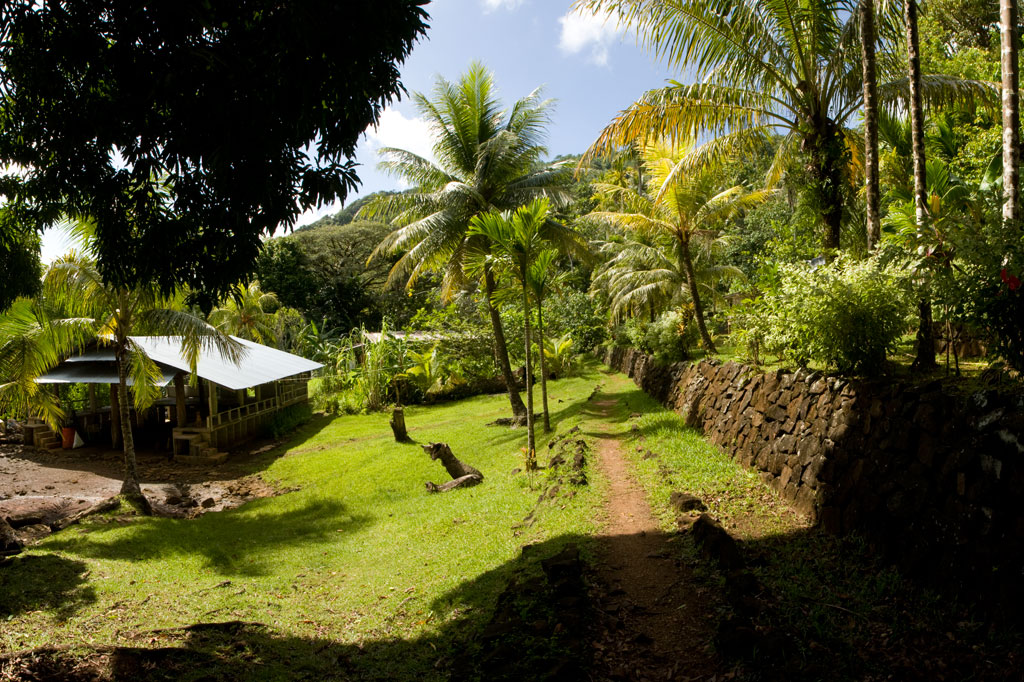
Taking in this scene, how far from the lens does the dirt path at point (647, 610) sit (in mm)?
4203

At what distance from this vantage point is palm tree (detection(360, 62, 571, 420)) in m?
16.9

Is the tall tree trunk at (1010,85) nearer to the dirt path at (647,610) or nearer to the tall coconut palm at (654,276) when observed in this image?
the dirt path at (647,610)

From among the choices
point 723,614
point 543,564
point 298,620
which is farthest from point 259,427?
point 723,614

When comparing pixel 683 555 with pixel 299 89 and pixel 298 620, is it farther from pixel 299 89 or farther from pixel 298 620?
pixel 299 89

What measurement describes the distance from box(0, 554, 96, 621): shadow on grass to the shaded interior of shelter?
326 inches

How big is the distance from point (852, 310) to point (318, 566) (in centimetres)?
764

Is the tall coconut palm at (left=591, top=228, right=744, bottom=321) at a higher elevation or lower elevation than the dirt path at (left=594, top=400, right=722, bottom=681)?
higher

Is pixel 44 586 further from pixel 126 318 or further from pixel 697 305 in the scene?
pixel 697 305

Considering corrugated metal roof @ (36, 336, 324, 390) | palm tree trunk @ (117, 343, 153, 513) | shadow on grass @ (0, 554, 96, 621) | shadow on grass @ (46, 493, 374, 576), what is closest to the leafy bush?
shadow on grass @ (46, 493, 374, 576)

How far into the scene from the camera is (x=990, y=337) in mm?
4883

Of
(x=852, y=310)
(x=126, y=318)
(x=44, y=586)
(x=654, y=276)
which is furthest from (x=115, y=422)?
(x=852, y=310)

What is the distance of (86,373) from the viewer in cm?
1834

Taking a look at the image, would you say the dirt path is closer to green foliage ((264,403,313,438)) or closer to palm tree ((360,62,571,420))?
palm tree ((360,62,571,420))

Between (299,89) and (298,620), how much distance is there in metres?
5.05
